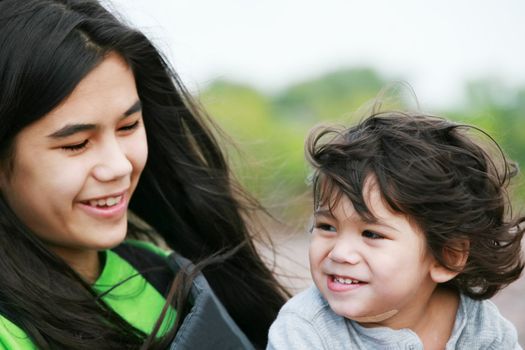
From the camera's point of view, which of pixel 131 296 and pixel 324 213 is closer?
pixel 324 213

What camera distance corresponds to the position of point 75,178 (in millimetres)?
2293

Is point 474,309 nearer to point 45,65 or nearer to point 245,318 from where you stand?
point 245,318

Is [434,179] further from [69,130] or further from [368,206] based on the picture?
[69,130]

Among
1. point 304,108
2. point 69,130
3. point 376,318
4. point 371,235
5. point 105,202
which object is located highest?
point 69,130

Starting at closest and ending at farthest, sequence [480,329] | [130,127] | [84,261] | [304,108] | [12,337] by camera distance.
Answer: [12,337] < [480,329] < [130,127] < [84,261] < [304,108]

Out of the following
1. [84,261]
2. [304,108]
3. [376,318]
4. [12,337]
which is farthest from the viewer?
[304,108]

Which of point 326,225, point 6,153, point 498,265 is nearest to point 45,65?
point 6,153

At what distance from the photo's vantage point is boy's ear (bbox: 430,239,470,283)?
2279 mm

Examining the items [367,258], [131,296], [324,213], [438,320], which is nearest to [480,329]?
[438,320]

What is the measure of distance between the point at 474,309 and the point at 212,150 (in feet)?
3.33

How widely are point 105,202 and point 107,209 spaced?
0.07 ft

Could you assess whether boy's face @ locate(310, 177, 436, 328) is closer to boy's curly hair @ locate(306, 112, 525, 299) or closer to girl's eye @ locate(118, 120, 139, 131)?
boy's curly hair @ locate(306, 112, 525, 299)

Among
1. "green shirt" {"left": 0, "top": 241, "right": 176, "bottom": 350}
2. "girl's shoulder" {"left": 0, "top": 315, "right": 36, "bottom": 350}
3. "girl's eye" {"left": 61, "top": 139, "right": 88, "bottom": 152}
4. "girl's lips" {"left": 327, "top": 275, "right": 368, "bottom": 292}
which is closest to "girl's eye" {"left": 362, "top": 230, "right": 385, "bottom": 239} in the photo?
"girl's lips" {"left": 327, "top": 275, "right": 368, "bottom": 292}

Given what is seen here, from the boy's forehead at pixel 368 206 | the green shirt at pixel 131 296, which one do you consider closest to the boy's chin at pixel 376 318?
the boy's forehead at pixel 368 206
